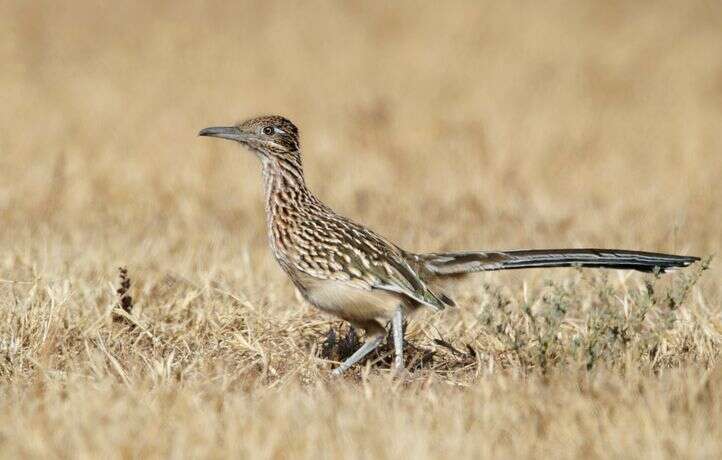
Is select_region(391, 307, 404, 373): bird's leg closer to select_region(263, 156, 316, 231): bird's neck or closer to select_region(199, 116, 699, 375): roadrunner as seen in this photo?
select_region(199, 116, 699, 375): roadrunner

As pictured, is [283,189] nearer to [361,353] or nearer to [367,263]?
[367,263]

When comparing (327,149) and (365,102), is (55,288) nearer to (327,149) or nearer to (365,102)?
(327,149)

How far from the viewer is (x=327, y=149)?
43.8ft

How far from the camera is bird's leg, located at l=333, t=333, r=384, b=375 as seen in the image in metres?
6.10

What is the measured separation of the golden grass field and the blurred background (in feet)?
0.16

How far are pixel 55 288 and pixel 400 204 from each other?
16.4 feet

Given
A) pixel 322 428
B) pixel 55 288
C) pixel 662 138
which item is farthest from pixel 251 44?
pixel 322 428

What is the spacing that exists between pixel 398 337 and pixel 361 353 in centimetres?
21

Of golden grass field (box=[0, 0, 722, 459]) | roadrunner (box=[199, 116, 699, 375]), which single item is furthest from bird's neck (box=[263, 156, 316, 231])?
golden grass field (box=[0, 0, 722, 459])

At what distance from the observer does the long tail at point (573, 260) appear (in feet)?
19.3

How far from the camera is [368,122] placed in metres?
14.2

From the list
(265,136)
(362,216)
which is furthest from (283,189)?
(362,216)

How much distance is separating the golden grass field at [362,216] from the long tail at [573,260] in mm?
140

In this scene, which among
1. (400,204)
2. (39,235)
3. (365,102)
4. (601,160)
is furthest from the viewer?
(365,102)
